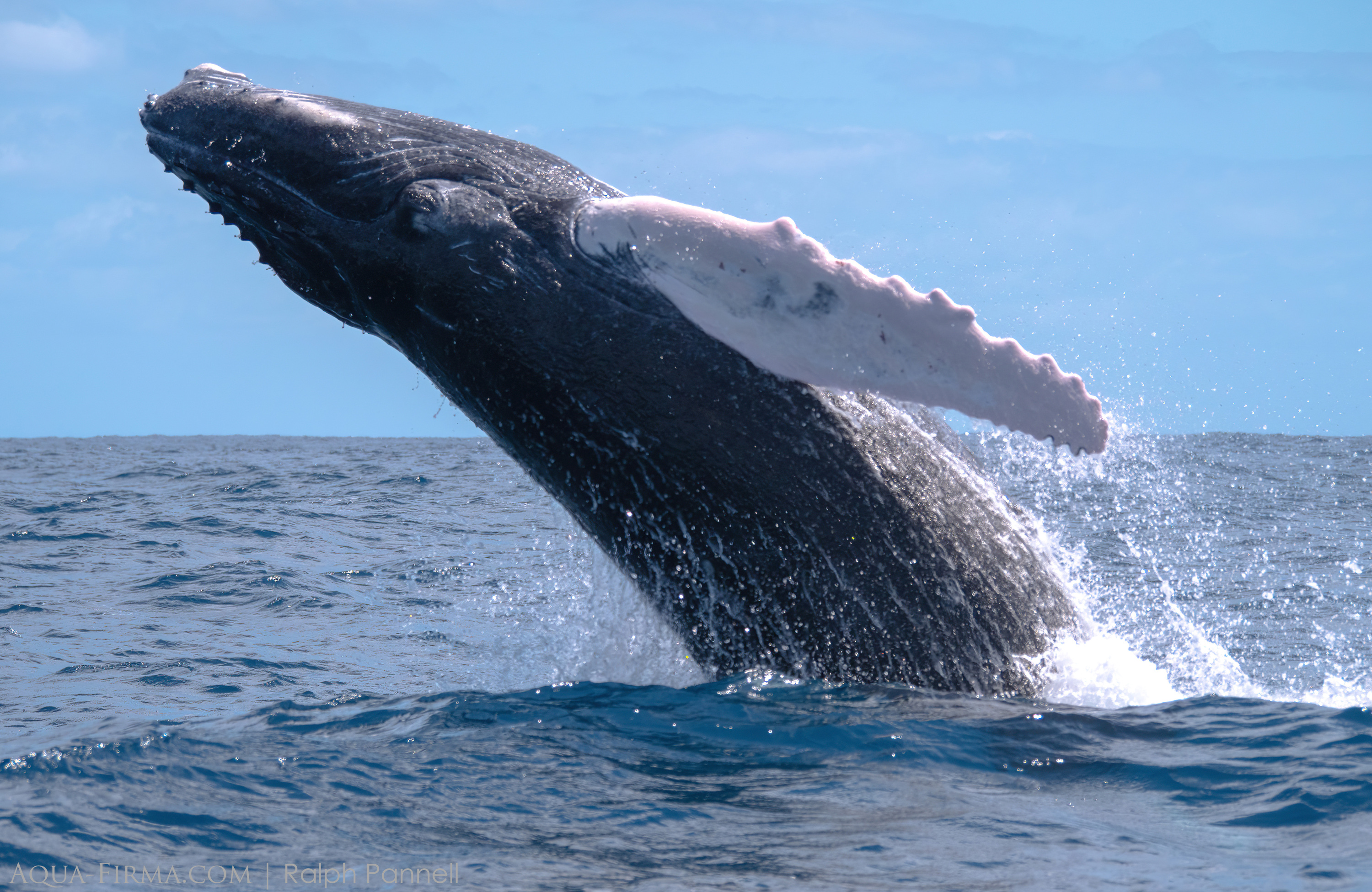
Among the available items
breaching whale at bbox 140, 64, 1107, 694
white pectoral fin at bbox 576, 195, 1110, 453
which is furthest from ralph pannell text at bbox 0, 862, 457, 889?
white pectoral fin at bbox 576, 195, 1110, 453

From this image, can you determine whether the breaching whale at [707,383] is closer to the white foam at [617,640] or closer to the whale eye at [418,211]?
the whale eye at [418,211]

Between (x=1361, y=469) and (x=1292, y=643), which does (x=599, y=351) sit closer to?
(x=1292, y=643)

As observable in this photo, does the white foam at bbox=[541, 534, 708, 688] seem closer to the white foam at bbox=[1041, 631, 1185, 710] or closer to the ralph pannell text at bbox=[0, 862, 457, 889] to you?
the white foam at bbox=[1041, 631, 1185, 710]

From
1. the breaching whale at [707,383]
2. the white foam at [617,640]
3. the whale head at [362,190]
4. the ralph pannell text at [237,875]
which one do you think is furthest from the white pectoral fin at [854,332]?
the ralph pannell text at [237,875]

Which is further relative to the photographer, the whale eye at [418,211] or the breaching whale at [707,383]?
the whale eye at [418,211]

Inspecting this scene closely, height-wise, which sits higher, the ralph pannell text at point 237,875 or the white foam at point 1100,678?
the white foam at point 1100,678

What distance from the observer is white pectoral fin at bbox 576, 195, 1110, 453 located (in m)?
5.93

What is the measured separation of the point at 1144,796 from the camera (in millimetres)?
5195

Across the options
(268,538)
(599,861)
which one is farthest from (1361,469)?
(599,861)

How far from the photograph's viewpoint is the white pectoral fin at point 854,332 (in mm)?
5934

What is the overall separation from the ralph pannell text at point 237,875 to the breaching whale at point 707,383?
2.63 metres

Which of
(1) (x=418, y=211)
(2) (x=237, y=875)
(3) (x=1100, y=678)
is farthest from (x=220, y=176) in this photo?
(3) (x=1100, y=678)

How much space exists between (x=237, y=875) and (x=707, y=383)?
3340 mm

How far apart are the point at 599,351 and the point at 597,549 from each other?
5.16 ft
